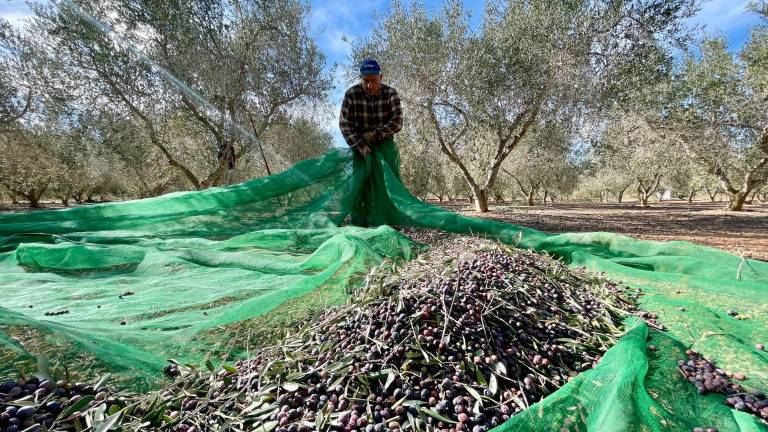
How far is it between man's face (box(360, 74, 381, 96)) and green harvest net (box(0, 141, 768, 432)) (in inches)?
45.9

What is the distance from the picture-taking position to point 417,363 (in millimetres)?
1543

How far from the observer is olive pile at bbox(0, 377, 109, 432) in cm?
115

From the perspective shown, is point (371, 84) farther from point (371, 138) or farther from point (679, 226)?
point (679, 226)

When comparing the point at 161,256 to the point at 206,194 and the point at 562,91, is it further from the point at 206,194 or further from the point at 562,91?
the point at 562,91

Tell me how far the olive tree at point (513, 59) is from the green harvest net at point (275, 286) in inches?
259

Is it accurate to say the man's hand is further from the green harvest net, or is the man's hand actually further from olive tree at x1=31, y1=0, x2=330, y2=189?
olive tree at x1=31, y1=0, x2=330, y2=189

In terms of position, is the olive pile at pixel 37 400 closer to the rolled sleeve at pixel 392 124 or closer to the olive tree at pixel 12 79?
the rolled sleeve at pixel 392 124

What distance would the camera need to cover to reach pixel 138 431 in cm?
120

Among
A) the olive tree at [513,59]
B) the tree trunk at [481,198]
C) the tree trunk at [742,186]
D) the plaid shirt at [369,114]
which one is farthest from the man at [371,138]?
the tree trunk at [742,186]

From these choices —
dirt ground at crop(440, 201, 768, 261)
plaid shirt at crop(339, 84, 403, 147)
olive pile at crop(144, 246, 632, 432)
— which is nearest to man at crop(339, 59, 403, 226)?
plaid shirt at crop(339, 84, 403, 147)

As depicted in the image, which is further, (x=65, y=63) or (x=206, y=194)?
(x=65, y=63)

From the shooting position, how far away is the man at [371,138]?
5.39 m

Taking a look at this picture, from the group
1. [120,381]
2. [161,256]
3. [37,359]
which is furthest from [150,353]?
[161,256]

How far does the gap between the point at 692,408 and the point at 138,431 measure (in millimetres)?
1965
